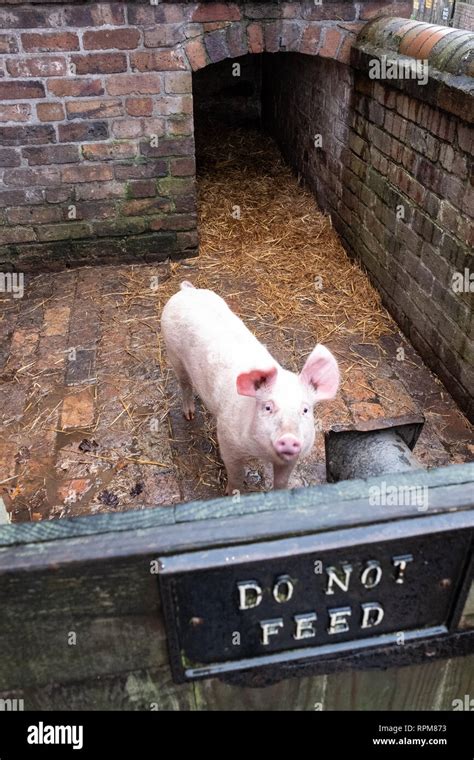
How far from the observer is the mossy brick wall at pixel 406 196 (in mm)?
3564

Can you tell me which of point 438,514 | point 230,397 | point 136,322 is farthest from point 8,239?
point 438,514

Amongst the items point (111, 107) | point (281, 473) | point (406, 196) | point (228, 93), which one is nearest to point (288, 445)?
point (281, 473)

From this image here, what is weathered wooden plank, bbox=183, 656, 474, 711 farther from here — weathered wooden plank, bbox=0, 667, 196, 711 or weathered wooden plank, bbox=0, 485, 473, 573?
weathered wooden plank, bbox=0, 485, 473, 573

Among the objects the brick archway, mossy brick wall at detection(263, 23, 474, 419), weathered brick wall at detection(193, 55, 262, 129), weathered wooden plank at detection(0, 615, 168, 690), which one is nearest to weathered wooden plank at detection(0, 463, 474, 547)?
weathered wooden plank at detection(0, 615, 168, 690)

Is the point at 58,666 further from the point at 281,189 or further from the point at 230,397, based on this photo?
the point at 281,189

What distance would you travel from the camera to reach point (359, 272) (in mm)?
5273

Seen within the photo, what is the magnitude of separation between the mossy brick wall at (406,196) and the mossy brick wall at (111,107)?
76 centimetres

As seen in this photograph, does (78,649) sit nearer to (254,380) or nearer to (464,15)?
(254,380)

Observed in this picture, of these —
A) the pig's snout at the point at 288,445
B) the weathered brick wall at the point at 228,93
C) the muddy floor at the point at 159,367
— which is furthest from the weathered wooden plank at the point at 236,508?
the weathered brick wall at the point at 228,93

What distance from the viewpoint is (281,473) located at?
2.69 metres

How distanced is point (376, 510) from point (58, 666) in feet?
2.46

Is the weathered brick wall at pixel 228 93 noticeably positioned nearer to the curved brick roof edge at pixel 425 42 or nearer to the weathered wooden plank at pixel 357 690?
the curved brick roof edge at pixel 425 42

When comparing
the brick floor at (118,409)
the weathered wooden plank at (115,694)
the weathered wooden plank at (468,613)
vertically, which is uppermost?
the weathered wooden plank at (468,613)

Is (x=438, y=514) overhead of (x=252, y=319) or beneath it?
overhead
